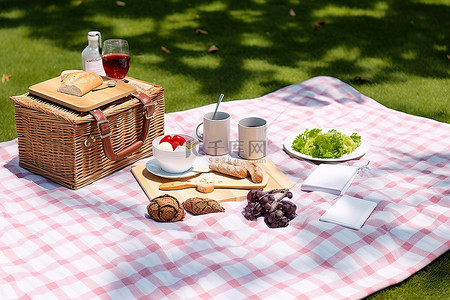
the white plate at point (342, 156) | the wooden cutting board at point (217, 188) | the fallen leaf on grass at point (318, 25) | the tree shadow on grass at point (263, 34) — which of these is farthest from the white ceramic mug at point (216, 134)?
the fallen leaf on grass at point (318, 25)

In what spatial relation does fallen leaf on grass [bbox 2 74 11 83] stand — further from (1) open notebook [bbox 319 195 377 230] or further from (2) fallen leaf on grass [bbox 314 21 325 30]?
(1) open notebook [bbox 319 195 377 230]

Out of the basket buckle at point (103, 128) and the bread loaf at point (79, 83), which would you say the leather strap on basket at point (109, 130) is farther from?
the bread loaf at point (79, 83)

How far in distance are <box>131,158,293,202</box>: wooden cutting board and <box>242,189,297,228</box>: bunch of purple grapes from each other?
159 mm

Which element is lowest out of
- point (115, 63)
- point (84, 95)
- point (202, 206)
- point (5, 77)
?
point (5, 77)

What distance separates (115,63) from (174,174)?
711mm

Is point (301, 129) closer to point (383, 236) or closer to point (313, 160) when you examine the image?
point (313, 160)

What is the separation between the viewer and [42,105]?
305cm

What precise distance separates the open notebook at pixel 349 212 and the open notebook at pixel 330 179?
0.33ft

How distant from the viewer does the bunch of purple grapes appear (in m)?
2.77

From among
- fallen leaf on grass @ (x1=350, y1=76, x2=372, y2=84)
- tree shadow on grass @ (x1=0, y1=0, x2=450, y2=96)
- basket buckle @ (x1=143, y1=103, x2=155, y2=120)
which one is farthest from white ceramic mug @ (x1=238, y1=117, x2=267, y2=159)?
fallen leaf on grass @ (x1=350, y1=76, x2=372, y2=84)

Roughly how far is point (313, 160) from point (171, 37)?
3.16 m

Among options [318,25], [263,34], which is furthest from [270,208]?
[318,25]

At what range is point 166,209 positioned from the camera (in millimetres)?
2781

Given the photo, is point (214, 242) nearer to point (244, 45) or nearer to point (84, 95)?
point (84, 95)
